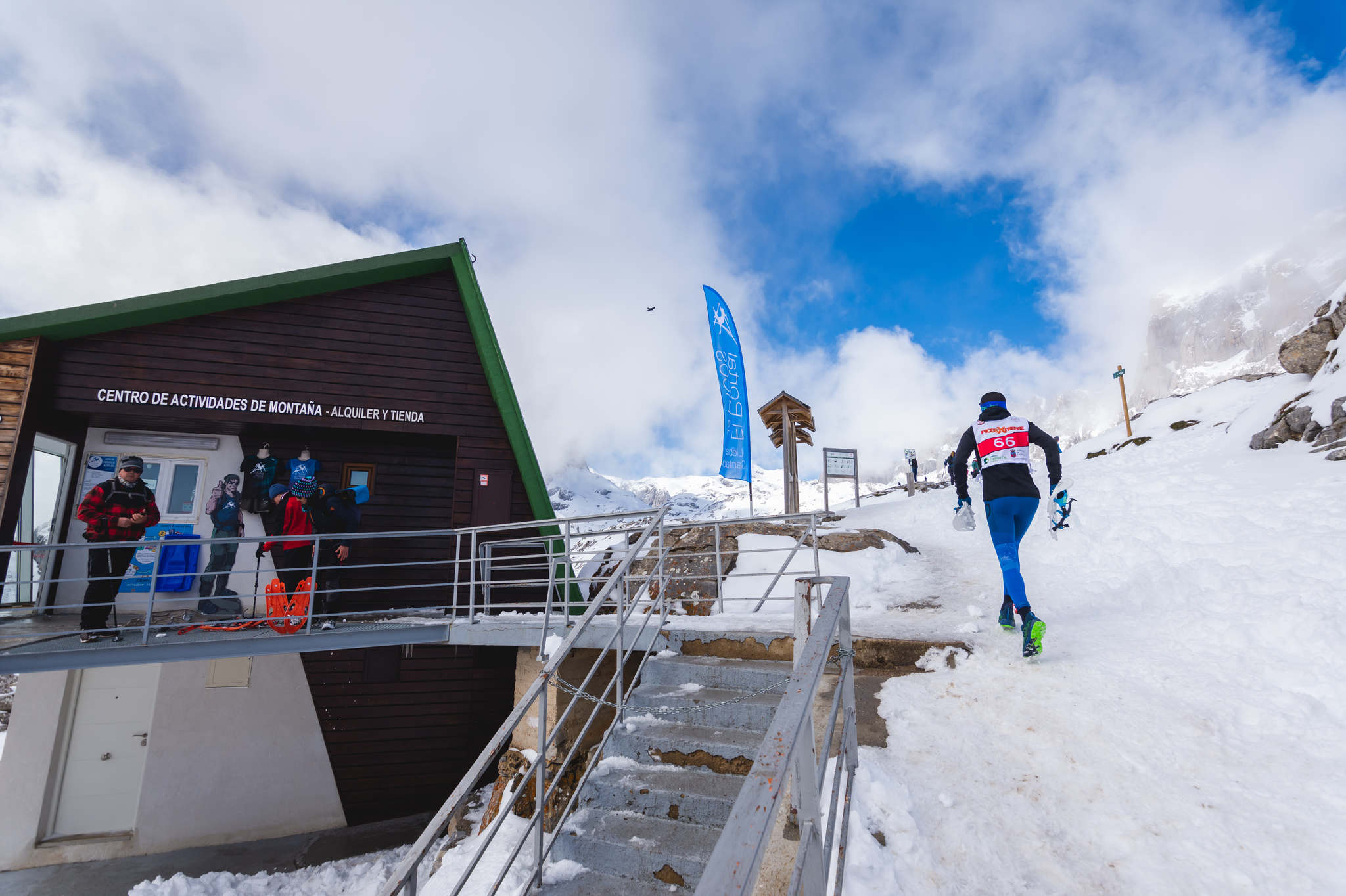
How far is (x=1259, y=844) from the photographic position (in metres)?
2.52

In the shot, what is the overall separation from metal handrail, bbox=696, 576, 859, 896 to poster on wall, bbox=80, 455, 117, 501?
10099 millimetres

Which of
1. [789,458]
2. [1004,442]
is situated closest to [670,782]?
[1004,442]

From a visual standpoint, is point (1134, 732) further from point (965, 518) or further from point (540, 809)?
point (540, 809)

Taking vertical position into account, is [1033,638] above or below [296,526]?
below

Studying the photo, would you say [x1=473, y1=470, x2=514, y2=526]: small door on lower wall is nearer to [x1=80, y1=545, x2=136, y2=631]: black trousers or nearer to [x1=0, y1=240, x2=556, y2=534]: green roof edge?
[x1=0, y1=240, x2=556, y2=534]: green roof edge

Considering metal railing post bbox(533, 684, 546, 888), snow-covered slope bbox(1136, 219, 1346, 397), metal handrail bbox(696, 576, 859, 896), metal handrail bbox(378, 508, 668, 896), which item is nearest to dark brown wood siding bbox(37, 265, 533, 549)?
metal handrail bbox(378, 508, 668, 896)

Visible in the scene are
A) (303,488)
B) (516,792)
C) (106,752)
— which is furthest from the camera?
(106,752)

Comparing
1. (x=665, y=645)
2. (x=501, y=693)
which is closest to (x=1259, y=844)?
(x=665, y=645)

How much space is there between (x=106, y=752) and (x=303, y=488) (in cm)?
479

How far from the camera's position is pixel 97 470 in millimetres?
8844

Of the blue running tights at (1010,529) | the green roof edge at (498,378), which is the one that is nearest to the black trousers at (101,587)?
the green roof edge at (498,378)

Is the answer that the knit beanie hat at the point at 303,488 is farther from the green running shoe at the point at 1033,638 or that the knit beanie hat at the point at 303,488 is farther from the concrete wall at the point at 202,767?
the green running shoe at the point at 1033,638

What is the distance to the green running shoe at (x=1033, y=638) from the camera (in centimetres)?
431

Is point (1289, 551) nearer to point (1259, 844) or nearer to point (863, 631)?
point (863, 631)
